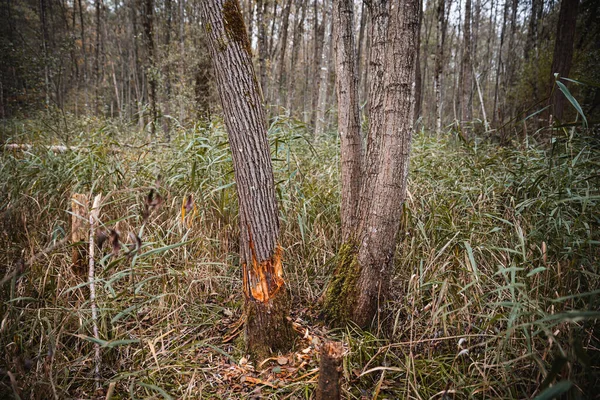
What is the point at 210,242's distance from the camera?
8.05ft

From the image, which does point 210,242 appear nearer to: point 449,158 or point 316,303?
point 316,303

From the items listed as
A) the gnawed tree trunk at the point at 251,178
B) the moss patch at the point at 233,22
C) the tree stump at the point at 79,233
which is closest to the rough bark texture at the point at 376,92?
the gnawed tree trunk at the point at 251,178

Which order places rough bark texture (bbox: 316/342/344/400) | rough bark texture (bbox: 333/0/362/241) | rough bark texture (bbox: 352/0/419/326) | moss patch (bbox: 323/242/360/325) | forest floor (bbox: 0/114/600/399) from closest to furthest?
rough bark texture (bbox: 316/342/344/400)
forest floor (bbox: 0/114/600/399)
rough bark texture (bbox: 352/0/419/326)
moss patch (bbox: 323/242/360/325)
rough bark texture (bbox: 333/0/362/241)

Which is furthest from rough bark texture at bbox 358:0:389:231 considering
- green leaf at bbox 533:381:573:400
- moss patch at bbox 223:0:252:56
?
green leaf at bbox 533:381:573:400

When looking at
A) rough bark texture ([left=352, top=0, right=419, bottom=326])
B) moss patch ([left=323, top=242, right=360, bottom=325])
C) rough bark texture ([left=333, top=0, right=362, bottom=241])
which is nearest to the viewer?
rough bark texture ([left=352, top=0, right=419, bottom=326])

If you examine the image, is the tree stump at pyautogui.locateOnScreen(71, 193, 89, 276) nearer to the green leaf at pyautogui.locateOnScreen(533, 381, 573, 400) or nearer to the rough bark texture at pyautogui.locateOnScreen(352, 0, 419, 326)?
the rough bark texture at pyautogui.locateOnScreen(352, 0, 419, 326)

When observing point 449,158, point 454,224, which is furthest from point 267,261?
point 449,158

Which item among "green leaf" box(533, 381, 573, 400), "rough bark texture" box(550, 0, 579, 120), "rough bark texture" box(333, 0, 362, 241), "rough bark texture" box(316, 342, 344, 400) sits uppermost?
"rough bark texture" box(550, 0, 579, 120)

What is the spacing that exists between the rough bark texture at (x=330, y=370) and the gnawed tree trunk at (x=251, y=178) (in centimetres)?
51

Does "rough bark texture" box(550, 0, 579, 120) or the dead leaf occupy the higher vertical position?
"rough bark texture" box(550, 0, 579, 120)

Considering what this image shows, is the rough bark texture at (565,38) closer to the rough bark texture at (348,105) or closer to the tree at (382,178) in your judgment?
the rough bark texture at (348,105)

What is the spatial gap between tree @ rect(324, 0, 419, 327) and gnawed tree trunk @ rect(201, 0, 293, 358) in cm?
45

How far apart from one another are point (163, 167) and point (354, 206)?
2172 millimetres

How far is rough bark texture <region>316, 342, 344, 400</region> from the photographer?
49.6 inches
